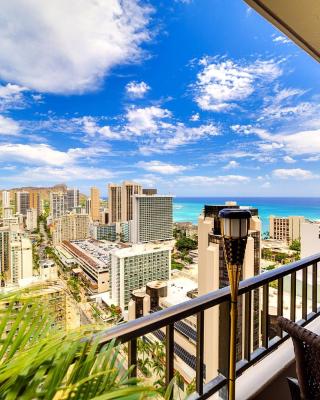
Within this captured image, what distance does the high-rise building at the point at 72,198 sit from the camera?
3939 millimetres

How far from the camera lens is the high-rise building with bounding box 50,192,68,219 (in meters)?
3.48

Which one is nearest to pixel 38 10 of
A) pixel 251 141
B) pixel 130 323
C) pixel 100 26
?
pixel 100 26

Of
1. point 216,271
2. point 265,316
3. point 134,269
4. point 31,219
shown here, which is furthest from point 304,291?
point 31,219

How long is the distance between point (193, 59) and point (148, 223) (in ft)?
16.7

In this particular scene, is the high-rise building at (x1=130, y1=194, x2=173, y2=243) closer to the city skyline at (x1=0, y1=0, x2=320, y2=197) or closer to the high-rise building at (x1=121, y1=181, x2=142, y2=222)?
the high-rise building at (x1=121, y1=181, x2=142, y2=222)

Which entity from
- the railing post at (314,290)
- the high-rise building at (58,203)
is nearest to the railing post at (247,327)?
the railing post at (314,290)

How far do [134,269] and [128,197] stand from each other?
173cm

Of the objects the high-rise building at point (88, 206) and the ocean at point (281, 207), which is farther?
the high-rise building at point (88, 206)

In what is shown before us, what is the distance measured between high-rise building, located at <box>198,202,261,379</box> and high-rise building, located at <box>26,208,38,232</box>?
5.11 ft

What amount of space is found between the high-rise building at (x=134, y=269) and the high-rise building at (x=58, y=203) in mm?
944

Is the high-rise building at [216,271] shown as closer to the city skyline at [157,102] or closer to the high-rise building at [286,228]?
the high-rise building at [286,228]

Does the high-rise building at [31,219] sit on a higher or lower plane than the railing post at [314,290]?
higher

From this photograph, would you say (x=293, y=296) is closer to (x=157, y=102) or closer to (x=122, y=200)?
(x=122, y=200)

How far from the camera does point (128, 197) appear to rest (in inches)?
184
